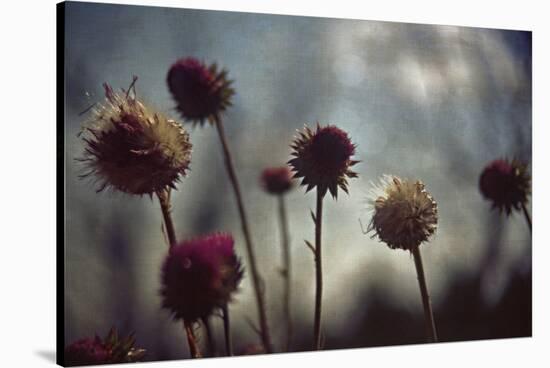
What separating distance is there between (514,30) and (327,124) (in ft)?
4.32

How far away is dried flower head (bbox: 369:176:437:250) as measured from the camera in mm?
5590

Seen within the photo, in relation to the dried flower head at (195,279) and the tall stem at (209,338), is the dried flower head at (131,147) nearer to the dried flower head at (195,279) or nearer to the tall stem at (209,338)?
the dried flower head at (195,279)

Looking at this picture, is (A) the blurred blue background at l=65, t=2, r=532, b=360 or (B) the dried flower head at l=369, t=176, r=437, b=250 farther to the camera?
(B) the dried flower head at l=369, t=176, r=437, b=250

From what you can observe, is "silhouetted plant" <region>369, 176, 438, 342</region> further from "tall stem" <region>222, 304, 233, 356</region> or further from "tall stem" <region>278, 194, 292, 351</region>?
"tall stem" <region>222, 304, 233, 356</region>

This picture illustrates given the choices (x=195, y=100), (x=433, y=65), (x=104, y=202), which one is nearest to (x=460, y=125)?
(x=433, y=65)

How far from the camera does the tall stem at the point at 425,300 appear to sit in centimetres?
570

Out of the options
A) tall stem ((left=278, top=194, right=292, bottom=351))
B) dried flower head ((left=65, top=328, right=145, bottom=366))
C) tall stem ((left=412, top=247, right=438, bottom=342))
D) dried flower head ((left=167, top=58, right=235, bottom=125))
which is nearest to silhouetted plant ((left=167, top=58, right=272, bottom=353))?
dried flower head ((left=167, top=58, right=235, bottom=125))

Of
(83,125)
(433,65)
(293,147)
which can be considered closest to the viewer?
(83,125)

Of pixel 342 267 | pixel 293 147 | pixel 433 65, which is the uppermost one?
pixel 433 65

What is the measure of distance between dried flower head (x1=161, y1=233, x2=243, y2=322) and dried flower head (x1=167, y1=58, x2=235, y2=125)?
58cm

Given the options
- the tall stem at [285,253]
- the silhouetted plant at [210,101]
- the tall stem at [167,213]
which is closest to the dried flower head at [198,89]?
the silhouetted plant at [210,101]

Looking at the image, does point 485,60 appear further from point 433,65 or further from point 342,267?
point 342,267

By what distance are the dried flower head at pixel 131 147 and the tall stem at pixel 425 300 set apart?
52.6 inches

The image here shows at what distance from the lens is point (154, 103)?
5.13m
